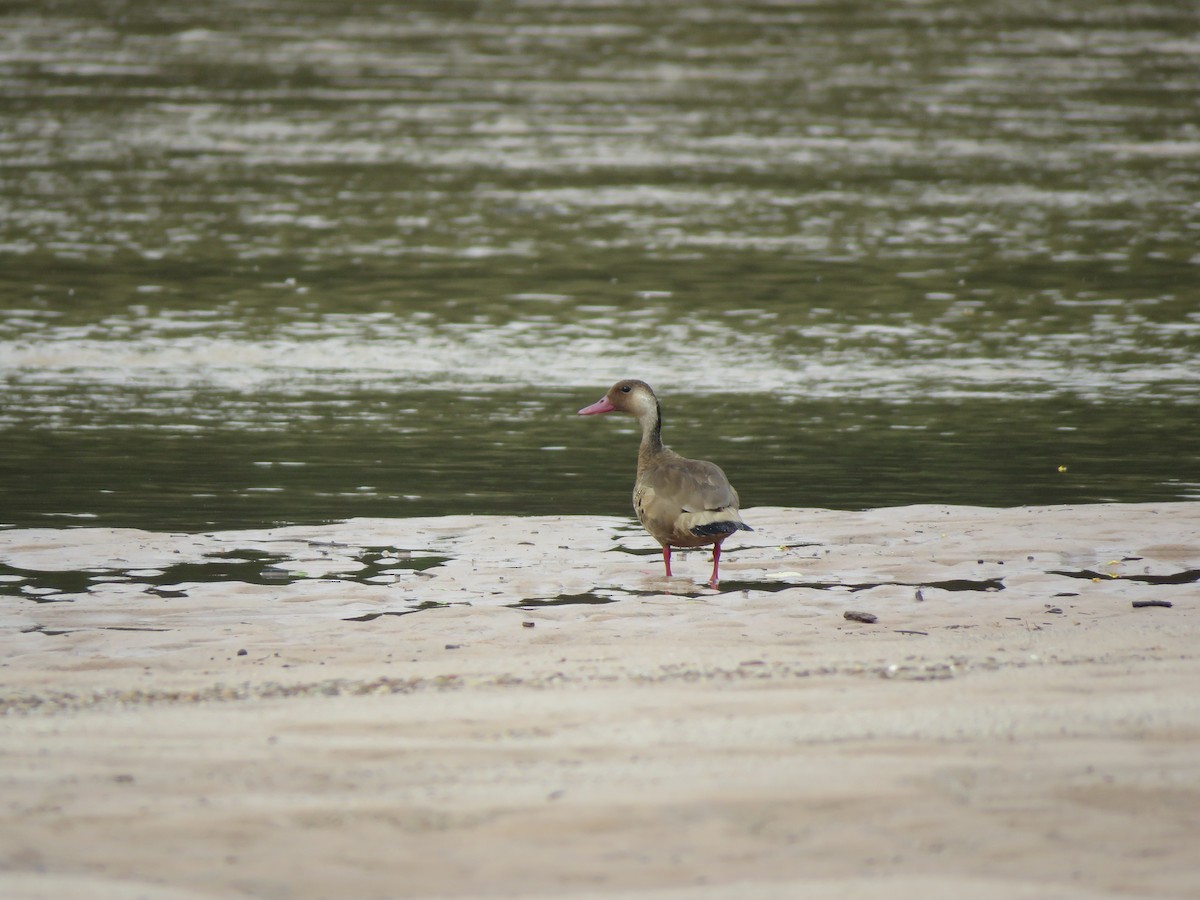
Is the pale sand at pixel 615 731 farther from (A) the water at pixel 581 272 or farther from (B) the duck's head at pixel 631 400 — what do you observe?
(A) the water at pixel 581 272

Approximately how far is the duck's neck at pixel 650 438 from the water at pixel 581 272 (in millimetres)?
1260

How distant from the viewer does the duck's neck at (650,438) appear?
500 inches

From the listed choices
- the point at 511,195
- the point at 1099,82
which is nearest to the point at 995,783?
the point at 511,195

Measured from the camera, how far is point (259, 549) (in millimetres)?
12383

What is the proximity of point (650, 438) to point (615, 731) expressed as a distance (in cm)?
510

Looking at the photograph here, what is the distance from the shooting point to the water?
15.7m

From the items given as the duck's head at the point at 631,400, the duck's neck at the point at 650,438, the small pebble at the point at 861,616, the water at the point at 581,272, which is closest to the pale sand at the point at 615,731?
the small pebble at the point at 861,616

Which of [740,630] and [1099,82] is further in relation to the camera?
[1099,82]

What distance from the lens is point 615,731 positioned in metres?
7.91

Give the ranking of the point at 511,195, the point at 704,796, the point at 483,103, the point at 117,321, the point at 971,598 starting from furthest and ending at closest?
1. the point at 483,103
2. the point at 511,195
3. the point at 117,321
4. the point at 971,598
5. the point at 704,796

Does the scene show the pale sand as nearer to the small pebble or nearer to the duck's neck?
the small pebble

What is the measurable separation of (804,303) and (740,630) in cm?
1386

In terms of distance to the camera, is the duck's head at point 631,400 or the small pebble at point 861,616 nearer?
the small pebble at point 861,616

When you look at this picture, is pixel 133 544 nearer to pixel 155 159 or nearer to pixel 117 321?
pixel 117 321
